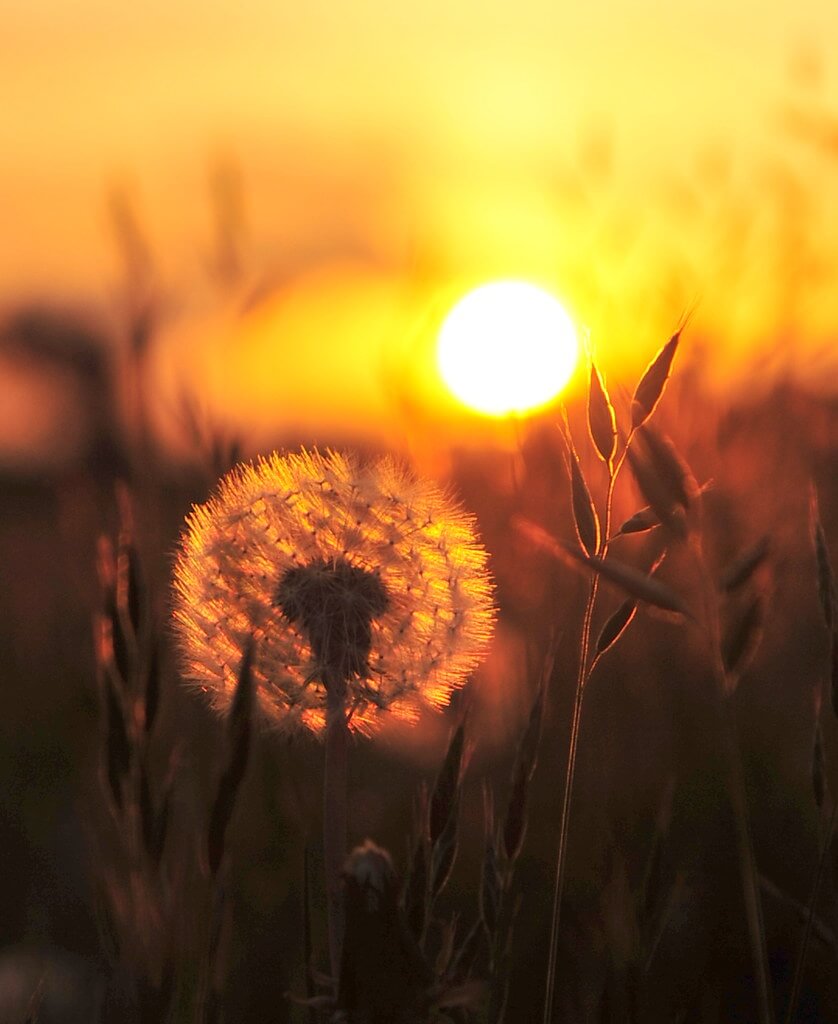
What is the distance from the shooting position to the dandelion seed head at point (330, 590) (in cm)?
155

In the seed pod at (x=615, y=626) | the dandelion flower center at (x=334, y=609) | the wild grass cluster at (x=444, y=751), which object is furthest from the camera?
the dandelion flower center at (x=334, y=609)

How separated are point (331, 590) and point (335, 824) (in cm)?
42

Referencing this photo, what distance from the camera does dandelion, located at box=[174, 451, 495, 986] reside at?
155cm

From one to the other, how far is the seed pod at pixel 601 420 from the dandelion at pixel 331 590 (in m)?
0.39

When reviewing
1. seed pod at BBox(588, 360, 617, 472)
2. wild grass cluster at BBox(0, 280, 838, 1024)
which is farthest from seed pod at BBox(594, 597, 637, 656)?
seed pod at BBox(588, 360, 617, 472)

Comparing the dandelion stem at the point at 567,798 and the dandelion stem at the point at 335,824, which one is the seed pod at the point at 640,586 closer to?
the dandelion stem at the point at 567,798

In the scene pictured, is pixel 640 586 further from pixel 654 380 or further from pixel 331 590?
pixel 331 590

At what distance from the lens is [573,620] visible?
2.74 m

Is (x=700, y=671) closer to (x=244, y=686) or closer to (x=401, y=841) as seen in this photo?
(x=401, y=841)

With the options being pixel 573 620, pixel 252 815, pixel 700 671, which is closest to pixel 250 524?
pixel 252 815

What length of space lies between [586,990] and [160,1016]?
0.93 m

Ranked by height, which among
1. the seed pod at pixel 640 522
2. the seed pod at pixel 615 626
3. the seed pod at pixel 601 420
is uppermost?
the seed pod at pixel 601 420

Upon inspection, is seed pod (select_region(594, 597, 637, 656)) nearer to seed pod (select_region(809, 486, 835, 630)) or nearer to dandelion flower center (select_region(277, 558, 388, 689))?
seed pod (select_region(809, 486, 835, 630))

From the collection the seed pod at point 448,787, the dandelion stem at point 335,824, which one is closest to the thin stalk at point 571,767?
the seed pod at point 448,787
